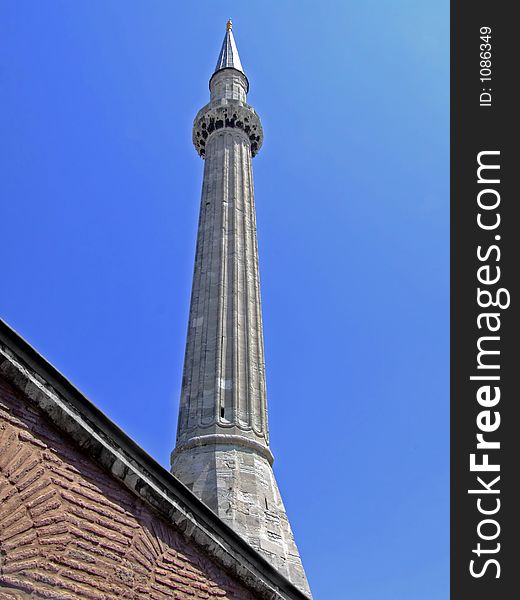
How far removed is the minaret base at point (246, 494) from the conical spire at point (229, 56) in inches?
541

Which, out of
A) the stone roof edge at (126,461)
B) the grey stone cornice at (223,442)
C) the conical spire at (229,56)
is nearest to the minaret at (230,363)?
the grey stone cornice at (223,442)

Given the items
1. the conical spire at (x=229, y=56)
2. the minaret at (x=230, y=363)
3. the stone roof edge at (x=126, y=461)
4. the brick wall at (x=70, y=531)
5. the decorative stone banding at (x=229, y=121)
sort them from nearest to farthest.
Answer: the brick wall at (x=70, y=531), the stone roof edge at (x=126, y=461), the minaret at (x=230, y=363), the decorative stone banding at (x=229, y=121), the conical spire at (x=229, y=56)

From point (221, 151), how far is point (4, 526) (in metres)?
16.2

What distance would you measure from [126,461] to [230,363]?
393 inches

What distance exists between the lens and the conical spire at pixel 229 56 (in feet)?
72.8

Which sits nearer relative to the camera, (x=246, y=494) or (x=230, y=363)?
(x=246, y=494)

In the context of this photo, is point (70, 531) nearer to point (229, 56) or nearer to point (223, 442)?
point (223, 442)

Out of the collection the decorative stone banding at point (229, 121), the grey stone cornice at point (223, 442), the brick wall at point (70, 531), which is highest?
the decorative stone banding at point (229, 121)

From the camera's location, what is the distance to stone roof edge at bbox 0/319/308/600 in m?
4.02

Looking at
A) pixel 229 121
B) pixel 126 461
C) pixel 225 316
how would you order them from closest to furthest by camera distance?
pixel 126 461 < pixel 225 316 < pixel 229 121

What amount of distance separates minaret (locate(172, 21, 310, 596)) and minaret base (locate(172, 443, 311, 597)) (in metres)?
0.02

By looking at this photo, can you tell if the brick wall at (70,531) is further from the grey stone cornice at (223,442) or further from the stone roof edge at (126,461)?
the grey stone cornice at (223,442)

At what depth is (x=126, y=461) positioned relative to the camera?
4.32m

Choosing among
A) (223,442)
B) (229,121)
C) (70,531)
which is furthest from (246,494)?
(229,121)
